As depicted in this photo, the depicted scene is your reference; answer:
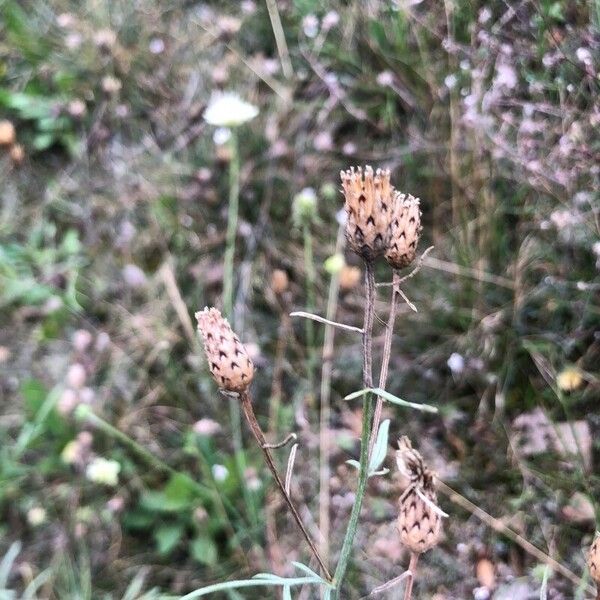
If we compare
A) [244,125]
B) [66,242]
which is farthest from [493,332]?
[66,242]

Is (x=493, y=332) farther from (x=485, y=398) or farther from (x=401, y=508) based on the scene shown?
(x=401, y=508)

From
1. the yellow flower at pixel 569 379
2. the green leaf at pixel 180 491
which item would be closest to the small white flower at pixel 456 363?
the yellow flower at pixel 569 379

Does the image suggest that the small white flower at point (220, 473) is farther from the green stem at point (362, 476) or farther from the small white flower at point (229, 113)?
the small white flower at point (229, 113)

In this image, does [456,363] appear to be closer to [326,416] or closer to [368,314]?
[326,416]

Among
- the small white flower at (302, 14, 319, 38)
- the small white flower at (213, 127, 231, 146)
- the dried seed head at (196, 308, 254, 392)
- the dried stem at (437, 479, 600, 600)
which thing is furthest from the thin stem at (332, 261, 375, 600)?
the small white flower at (302, 14, 319, 38)

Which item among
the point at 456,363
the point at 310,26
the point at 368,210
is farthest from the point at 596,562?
the point at 310,26

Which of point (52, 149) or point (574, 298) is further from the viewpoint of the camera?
point (52, 149)
